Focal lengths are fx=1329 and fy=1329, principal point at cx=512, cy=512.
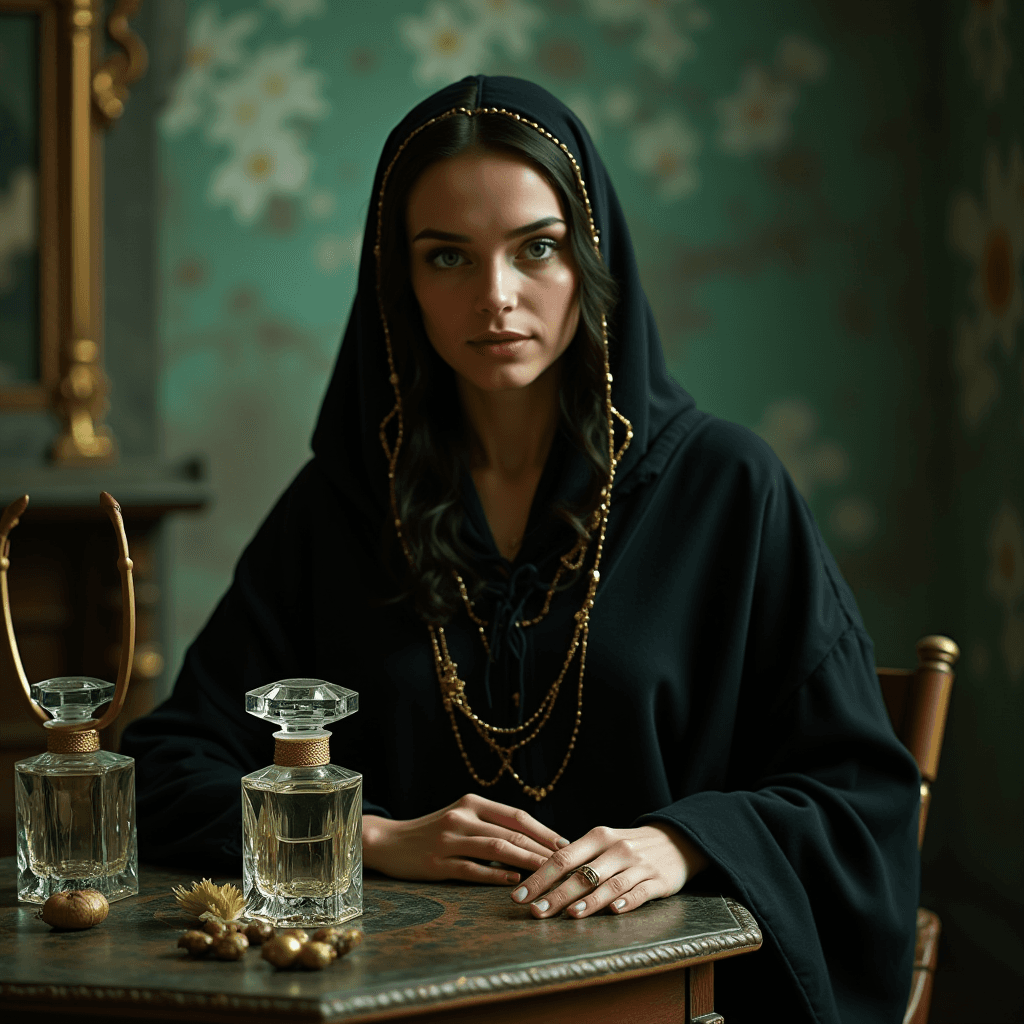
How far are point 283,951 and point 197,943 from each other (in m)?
0.08

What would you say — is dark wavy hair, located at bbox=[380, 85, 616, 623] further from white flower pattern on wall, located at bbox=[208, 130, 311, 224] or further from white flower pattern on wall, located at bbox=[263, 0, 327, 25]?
white flower pattern on wall, located at bbox=[263, 0, 327, 25]

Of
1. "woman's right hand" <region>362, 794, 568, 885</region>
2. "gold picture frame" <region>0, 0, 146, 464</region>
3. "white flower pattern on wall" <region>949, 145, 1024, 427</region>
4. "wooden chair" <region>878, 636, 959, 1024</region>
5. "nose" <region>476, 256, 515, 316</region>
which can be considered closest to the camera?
"woman's right hand" <region>362, 794, 568, 885</region>

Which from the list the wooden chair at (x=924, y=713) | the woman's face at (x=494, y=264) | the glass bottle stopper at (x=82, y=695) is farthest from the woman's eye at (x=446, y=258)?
the wooden chair at (x=924, y=713)

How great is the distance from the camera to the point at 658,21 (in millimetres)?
3018

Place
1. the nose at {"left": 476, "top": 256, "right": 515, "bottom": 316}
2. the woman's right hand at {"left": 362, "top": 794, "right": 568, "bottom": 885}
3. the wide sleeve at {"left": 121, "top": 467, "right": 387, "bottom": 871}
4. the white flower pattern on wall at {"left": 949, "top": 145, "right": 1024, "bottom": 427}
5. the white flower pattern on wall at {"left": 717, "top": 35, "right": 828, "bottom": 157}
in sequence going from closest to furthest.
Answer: the woman's right hand at {"left": 362, "top": 794, "right": 568, "bottom": 885} < the wide sleeve at {"left": 121, "top": 467, "right": 387, "bottom": 871} < the nose at {"left": 476, "top": 256, "right": 515, "bottom": 316} < the white flower pattern on wall at {"left": 949, "top": 145, "right": 1024, "bottom": 427} < the white flower pattern on wall at {"left": 717, "top": 35, "right": 828, "bottom": 157}

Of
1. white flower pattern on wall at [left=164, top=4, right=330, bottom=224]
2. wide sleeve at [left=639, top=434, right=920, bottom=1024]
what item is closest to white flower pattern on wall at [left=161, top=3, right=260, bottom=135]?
white flower pattern on wall at [left=164, top=4, right=330, bottom=224]

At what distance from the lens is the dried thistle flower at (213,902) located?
111cm

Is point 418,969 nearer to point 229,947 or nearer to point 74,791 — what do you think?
point 229,947

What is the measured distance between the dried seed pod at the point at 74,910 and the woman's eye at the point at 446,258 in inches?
31.9

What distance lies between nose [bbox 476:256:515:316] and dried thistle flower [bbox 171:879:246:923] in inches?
27.7

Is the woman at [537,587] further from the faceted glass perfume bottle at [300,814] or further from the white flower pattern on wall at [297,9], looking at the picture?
the white flower pattern on wall at [297,9]

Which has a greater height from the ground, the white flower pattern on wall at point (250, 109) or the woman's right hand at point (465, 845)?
the white flower pattern on wall at point (250, 109)

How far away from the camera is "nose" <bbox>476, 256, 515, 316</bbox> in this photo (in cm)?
151

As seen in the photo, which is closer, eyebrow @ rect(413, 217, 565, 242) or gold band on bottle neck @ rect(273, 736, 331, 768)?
gold band on bottle neck @ rect(273, 736, 331, 768)
